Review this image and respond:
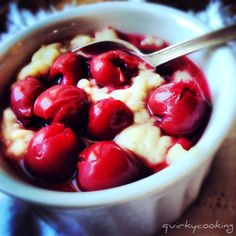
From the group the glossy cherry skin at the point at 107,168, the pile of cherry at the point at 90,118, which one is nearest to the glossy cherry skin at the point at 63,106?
the pile of cherry at the point at 90,118

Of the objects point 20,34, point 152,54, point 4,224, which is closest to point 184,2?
point 152,54

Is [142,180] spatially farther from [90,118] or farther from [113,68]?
[113,68]

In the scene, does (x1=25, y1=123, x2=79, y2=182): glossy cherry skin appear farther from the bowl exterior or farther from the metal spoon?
the metal spoon

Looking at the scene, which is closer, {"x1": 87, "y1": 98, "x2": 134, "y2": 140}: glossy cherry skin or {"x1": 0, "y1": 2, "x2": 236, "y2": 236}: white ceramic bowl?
{"x1": 0, "y1": 2, "x2": 236, "y2": 236}: white ceramic bowl

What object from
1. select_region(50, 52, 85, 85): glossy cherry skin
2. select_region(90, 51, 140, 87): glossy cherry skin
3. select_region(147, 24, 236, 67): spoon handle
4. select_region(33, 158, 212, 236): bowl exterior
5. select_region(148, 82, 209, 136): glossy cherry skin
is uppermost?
select_region(50, 52, 85, 85): glossy cherry skin

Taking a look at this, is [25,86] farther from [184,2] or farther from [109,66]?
[184,2]

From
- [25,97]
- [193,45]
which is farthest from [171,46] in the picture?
[25,97]

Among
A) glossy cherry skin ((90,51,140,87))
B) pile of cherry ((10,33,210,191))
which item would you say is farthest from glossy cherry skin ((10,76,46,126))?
glossy cherry skin ((90,51,140,87))
